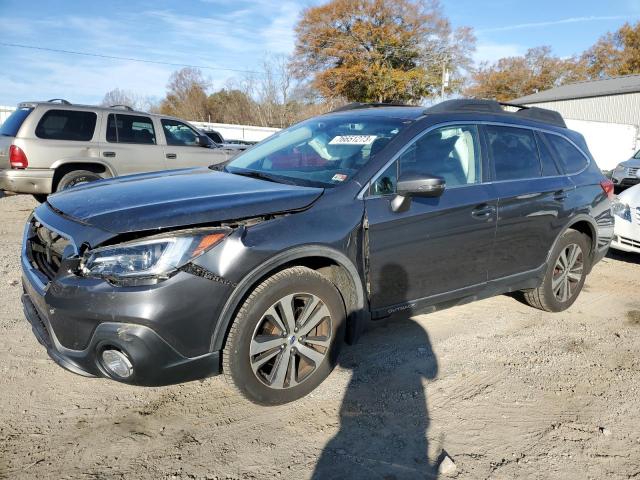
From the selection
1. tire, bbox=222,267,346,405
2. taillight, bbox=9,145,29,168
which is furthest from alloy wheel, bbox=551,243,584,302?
taillight, bbox=9,145,29,168

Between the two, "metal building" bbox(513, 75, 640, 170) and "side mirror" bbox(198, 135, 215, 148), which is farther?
"metal building" bbox(513, 75, 640, 170)

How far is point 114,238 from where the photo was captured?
2.35m

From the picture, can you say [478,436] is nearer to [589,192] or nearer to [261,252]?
[261,252]

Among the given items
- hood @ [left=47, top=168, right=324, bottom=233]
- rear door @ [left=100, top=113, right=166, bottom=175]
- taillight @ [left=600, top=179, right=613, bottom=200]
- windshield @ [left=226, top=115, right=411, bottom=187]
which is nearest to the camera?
hood @ [left=47, top=168, right=324, bottom=233]

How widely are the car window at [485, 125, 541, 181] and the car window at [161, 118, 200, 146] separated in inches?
263

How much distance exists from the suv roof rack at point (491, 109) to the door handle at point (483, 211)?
2.47ft

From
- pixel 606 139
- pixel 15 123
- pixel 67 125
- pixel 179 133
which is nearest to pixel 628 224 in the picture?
pixel 179 133

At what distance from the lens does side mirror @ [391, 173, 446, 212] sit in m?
2.93

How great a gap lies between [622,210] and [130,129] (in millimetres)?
7720

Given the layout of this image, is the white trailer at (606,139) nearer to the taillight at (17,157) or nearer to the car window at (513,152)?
the car window at (513,152)

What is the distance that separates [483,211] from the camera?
11.6ft

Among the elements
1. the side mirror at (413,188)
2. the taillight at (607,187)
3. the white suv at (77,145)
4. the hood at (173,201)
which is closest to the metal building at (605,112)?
the white suv at (77,145)

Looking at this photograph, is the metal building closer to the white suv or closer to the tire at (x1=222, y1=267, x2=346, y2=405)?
the white suv

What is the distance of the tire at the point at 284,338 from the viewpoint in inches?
99.5
